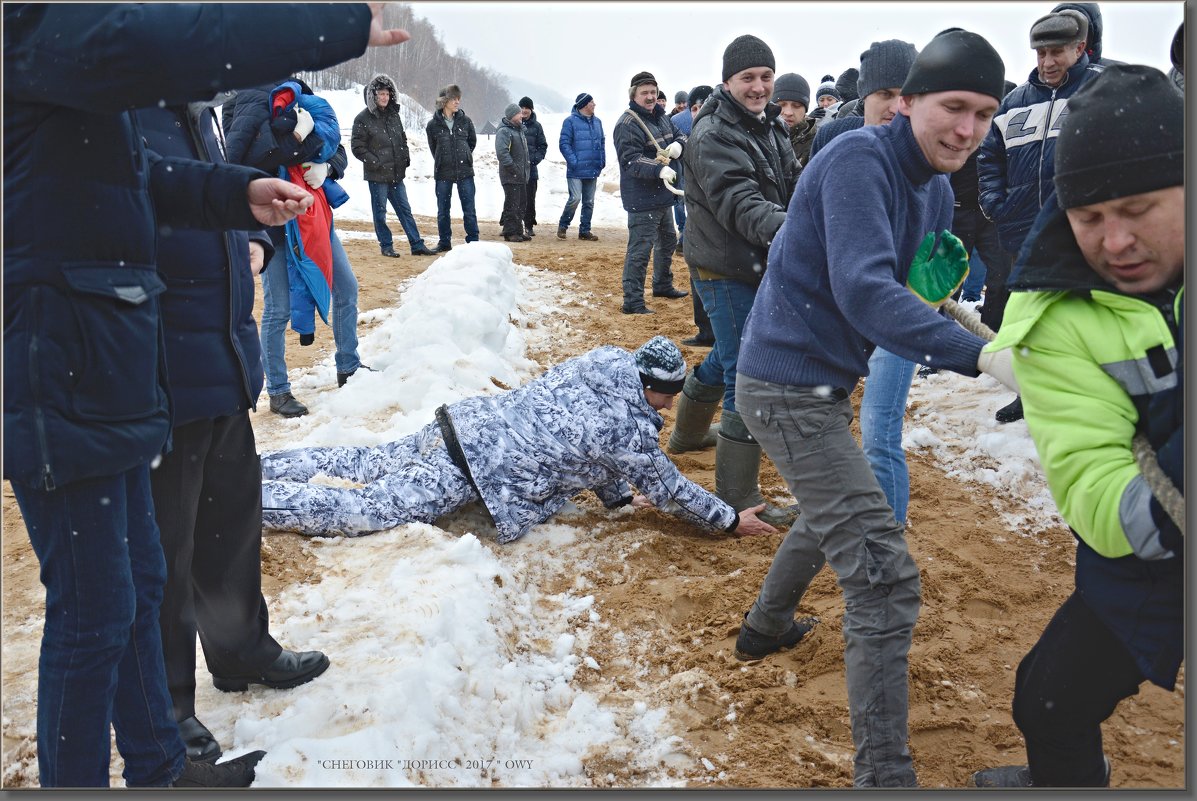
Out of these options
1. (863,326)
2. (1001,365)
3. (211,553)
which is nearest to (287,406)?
(211,553)

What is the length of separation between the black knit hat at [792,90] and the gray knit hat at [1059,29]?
250cm

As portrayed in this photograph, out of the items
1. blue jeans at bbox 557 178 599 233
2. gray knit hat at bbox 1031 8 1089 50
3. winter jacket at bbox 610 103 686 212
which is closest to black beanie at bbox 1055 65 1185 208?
gray knit hat at bbox 1031 8 1089 50

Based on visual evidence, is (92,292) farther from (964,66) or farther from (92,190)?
(964,66)

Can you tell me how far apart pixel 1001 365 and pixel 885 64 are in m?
2.14

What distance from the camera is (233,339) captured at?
221 centimetres

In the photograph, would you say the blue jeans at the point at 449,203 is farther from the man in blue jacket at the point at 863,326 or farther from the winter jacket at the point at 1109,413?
the winter jacket at the point at 1109,413

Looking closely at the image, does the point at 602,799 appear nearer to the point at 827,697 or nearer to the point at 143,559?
the point at 827,697

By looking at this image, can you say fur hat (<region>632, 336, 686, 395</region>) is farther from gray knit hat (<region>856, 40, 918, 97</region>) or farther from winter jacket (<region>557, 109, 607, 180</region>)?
winter jacket (<region>557, 109, 607, 180</region>)

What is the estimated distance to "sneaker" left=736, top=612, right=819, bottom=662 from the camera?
Result: 2850mm

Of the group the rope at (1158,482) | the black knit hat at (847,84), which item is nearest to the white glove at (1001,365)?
the rope at (1158,482)

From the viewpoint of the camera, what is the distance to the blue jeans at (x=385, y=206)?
9891mm

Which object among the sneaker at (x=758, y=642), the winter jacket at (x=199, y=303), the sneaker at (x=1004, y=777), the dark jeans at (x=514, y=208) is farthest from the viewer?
the dark jeans at (x=514, y=208)

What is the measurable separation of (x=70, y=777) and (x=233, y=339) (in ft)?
3.38

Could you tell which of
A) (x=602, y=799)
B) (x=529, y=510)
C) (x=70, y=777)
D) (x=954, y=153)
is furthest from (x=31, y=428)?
(x=529, y=510)
